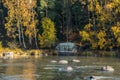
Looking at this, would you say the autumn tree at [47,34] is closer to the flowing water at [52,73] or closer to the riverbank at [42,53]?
the riverbank at [42,53]

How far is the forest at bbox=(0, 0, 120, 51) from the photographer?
82.5m

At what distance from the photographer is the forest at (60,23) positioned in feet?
271

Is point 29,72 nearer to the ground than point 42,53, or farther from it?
farther from it

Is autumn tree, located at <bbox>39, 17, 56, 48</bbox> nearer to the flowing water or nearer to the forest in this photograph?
the forest

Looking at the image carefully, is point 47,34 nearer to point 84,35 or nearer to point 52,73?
point 84,35

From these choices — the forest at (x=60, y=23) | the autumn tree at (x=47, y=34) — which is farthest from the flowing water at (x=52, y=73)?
the autumn tree at (x=47, y=34)

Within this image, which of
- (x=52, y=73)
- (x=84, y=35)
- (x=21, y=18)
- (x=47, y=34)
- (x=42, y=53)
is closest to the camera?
(x=52, y=73)

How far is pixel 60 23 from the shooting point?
94.1 metres

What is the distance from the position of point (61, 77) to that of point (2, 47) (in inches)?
1671

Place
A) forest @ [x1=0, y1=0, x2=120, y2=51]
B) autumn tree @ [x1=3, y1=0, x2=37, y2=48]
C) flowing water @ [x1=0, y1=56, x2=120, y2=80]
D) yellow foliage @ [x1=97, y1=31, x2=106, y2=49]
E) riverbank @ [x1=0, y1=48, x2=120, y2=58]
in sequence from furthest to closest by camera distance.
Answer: autumn tree @ [x1=3, y1=0, x2=37, y2=48]
forest @ [x1=0, y1=0, x2=120, y2=51]
yellow foliage @ [x1=97, y1=31, x2=106, y2=49]
riverbank @ [x1=0, y1=48, x2=120, y2=58]
flowing water @ [x1=0, y1=56, x2=120, y2=80]

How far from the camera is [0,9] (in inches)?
3863

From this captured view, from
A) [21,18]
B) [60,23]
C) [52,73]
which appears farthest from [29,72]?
[60,23]

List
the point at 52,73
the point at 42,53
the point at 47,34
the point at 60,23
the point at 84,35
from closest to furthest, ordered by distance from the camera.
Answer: the point at 52,73 < the point at 42,53 < the point at 84,35 < the point at 47,34 < the point at 60,23

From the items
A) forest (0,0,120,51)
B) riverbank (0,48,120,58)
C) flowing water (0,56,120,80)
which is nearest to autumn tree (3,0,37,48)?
forest (0,0,120,51)
